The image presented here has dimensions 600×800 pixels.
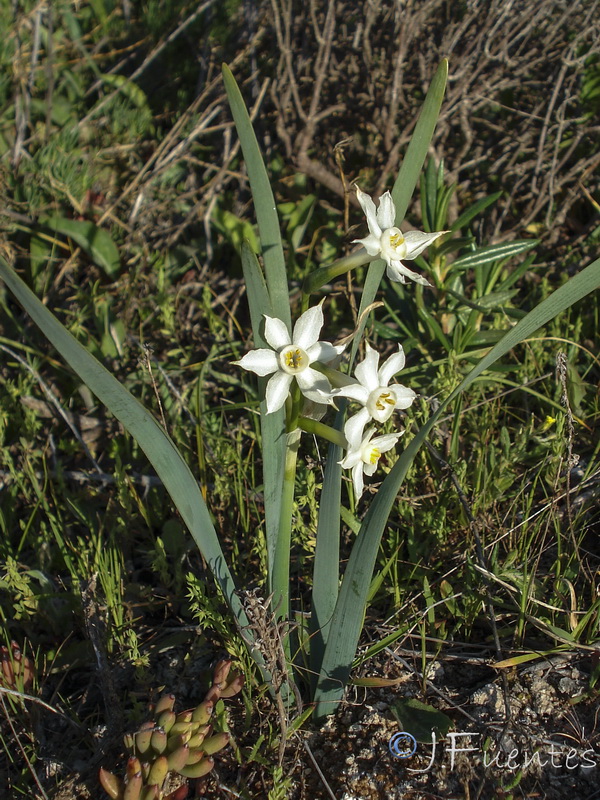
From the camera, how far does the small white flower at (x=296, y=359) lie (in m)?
1.31

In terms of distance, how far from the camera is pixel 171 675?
73.2 inches

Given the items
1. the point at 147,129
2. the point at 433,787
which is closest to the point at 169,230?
the point at 147,129

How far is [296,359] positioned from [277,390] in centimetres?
7

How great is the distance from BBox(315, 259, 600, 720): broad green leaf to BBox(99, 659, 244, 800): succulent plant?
0.91ft

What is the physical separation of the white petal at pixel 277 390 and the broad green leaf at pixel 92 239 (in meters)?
1.92

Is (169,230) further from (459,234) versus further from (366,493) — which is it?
(366,493)

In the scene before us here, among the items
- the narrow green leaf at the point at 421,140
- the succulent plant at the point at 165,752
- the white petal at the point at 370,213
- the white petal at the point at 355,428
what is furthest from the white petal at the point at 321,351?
the succulent plant at the point at 165,752

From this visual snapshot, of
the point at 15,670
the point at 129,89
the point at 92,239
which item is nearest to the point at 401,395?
the point at 15,670

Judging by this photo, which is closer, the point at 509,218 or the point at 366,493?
the point at 366,493

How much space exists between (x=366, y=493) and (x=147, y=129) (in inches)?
91.8

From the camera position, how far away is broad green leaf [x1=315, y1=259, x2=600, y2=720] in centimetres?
123

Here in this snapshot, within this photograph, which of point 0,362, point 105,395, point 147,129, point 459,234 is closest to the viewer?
point 105,395

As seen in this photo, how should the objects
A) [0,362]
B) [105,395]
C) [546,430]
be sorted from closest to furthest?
1. [105,395]
2. [546,430]
3. [0,362]

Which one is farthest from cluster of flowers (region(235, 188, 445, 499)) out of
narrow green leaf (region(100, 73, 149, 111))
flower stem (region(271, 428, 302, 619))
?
narrow green leaf (region(100, 73, 149, 111))
